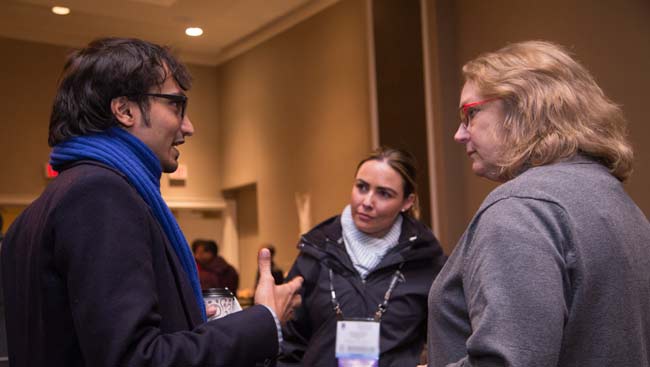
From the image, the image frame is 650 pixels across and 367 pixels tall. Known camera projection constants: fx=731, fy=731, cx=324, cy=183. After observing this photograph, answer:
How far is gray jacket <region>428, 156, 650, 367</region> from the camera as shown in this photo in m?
1.19

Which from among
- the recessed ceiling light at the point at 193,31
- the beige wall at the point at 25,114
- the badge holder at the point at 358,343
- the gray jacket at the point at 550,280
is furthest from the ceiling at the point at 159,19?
the gray jacket at the point at 550,280

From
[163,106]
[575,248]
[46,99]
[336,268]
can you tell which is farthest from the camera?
[46,99]

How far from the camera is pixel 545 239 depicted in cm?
124

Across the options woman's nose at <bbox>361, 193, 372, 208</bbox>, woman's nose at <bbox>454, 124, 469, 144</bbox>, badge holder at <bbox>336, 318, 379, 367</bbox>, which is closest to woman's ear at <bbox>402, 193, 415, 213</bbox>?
woman's nose at <bbox>361, 193, 372, 208</bbox>

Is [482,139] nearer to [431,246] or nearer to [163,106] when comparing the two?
[163,106]

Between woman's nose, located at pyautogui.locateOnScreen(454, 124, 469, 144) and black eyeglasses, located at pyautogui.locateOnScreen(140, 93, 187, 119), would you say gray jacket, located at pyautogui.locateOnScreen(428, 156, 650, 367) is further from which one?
black eyeglasses, located at pyautogui.locateOnScreen(140, 93, 187, 119)

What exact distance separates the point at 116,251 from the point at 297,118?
258 inches

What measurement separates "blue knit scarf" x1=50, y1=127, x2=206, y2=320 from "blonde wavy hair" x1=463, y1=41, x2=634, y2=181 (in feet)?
2.19

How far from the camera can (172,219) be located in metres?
1.48

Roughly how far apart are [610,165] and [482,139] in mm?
255

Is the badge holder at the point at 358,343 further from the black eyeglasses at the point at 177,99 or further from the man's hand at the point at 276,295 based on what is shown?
the black eyeglasses at the point at 177,99

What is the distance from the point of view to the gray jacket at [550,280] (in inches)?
46.8

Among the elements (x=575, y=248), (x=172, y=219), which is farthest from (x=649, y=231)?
(x=172, y=219)

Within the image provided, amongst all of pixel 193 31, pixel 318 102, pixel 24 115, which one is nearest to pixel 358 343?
pixel 318 102
